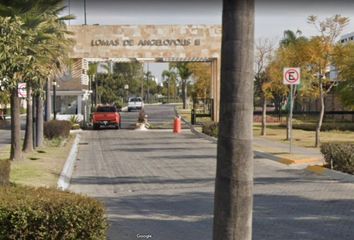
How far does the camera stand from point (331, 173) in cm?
1515

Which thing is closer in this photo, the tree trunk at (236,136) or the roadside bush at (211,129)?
the tree trunk at (236,136)

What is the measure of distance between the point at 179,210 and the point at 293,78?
10.7 metres

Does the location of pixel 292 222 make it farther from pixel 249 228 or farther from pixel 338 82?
pixel 338 82

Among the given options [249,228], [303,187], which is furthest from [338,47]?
[249,228]

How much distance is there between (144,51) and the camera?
4022 cm

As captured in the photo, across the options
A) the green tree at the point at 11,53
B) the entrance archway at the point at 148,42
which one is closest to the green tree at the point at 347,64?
the entrance archway at the point at 148,42

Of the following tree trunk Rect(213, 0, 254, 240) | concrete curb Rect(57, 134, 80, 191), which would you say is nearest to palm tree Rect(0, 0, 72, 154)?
concrete curb Rect(57, 134, 80, 191)

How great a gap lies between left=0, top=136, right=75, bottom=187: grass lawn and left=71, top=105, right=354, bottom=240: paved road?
0.64 metres

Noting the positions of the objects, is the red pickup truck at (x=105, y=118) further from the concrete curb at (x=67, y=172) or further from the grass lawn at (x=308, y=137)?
the concrete curb at (x=67, y=172)

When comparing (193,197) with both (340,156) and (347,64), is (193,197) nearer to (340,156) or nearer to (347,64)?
(340,156)

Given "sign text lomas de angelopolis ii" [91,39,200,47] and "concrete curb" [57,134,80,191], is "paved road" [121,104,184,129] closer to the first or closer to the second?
"sign text lomas de angelopolis ii" [91,39,200,47]

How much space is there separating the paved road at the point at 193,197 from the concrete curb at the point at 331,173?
27 cm

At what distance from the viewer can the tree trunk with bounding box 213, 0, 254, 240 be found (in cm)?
376

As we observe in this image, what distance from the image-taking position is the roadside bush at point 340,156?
14.9m
